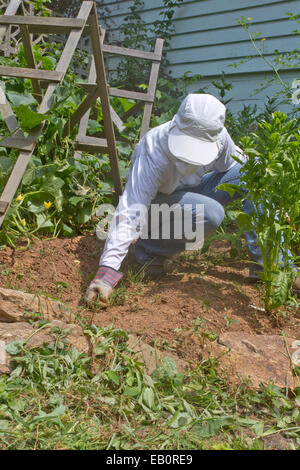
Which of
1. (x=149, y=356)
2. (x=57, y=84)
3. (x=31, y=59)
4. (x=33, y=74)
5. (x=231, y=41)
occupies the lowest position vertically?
(x=149, y=356)

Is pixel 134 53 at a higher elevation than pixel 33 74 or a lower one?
higher

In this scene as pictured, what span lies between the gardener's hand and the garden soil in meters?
0.06

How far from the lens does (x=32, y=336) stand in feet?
5.78

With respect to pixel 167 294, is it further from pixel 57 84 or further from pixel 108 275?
pixel 57 84

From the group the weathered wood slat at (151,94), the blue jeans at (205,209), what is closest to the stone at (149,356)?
the blue jeans at (205,209)

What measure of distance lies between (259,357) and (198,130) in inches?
40.5

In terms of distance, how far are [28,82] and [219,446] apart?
253cm

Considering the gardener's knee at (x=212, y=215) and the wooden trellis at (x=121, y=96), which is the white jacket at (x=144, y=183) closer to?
the gardener's knee at (x=212, y=215)

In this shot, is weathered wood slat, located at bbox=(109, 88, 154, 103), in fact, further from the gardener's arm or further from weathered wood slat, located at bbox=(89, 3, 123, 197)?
the gardener's arm

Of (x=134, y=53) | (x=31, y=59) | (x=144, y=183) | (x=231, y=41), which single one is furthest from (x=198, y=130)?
(x=231, y=41)

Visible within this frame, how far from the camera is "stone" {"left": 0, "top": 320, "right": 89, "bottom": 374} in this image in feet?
5.55
